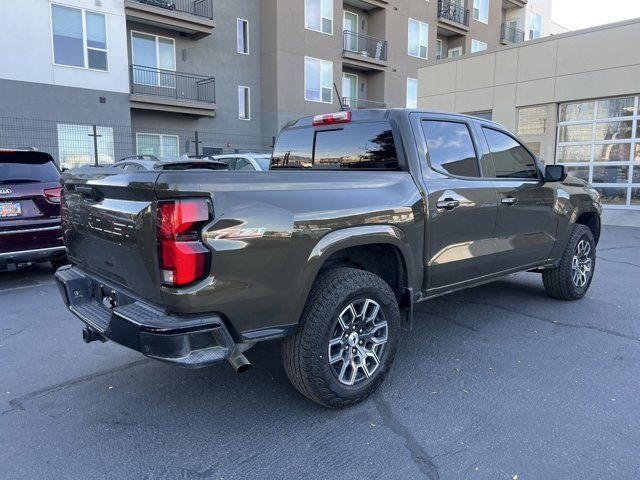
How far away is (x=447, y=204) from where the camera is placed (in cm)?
384

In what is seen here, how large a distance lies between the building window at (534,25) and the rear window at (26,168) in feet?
122

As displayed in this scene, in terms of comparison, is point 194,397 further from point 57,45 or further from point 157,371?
point 57,45

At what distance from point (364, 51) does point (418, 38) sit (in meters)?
4.14

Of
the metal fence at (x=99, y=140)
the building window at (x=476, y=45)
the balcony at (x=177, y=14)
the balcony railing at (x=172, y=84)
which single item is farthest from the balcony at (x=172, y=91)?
the building window at (x=476, y=45)

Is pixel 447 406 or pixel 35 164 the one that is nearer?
pixel 447 406

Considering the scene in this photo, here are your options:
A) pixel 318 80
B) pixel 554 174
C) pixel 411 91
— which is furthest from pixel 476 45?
pixel 554 174

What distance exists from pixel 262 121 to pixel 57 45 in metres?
9.14

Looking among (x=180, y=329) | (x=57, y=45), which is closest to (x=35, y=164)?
(x=180, y=329)

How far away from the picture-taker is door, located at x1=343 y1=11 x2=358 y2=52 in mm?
25281

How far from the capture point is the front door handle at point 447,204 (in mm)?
3785

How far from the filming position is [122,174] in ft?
9.04

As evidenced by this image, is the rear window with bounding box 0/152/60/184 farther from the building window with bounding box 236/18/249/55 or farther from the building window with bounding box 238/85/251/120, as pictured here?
the building window with bounding box 236/18/249/55

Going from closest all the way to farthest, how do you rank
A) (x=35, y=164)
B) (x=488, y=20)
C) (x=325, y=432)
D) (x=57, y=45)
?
(x=325, y=432), (x=35, y=164), (x=57, y=45), (x=488, y=20)

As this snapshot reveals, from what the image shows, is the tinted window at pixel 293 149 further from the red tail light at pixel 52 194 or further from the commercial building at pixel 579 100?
the commercial building at pixel 579 100
